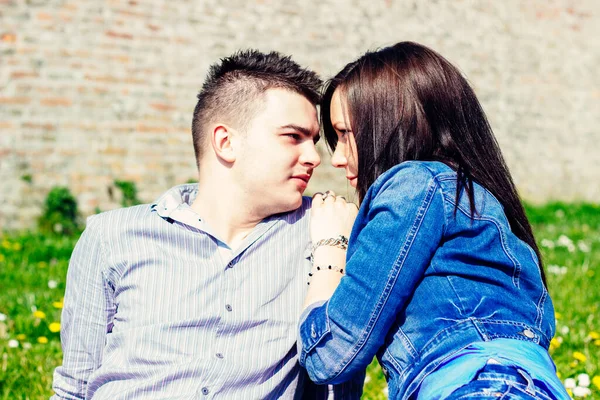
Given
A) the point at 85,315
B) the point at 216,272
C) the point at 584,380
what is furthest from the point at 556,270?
the point at 85,315

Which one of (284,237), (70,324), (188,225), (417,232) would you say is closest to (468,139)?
(417,232)

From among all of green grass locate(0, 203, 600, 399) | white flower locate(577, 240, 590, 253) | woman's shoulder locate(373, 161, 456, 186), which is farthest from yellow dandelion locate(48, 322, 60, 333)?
white flower locate(577, 240, 590, 253)

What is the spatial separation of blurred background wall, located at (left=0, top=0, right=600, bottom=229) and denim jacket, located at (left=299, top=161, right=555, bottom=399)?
5.15 meters

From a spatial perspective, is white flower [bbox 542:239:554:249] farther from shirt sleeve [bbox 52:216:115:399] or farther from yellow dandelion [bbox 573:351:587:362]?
shirt sleeve [bbox 52:216:115:399]

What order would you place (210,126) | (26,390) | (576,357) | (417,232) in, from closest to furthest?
(417,232), (210,126), (26,390), (576,357)

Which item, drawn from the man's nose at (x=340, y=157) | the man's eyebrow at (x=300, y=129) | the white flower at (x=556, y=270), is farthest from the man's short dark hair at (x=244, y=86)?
the white flower at (x=556, y=270)

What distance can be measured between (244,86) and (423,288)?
1.05 m

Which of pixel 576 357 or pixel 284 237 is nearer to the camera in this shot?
pixel 284 237

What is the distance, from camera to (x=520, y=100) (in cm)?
1130

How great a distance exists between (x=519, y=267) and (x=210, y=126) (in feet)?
4.01

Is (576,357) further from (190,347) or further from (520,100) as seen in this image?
(520,100)

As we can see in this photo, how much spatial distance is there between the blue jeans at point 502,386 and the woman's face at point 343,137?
2.76 ft

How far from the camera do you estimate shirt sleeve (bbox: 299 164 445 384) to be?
187cm

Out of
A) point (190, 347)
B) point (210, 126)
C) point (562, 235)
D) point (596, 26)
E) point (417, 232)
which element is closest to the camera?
point (417, 232)
